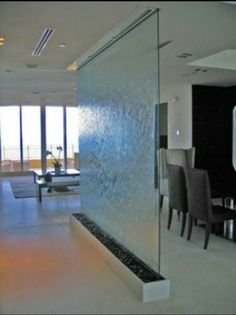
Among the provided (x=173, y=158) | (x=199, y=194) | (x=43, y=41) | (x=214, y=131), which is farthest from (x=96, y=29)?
(x=214, y=131)

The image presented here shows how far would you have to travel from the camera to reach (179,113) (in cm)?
865

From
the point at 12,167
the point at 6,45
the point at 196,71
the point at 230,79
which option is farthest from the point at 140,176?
the point at 12,167

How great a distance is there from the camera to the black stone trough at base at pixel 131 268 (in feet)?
9.71

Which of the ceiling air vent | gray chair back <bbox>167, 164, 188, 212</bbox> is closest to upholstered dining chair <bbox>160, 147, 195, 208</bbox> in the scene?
gray chair back <bbox>167, 164, 188, 212</bbox>

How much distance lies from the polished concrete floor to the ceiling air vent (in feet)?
8.26

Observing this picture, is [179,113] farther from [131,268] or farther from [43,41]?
[131,268]

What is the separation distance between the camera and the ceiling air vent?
3.69m

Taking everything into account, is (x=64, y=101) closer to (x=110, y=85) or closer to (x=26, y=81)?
(x=26, y=81)

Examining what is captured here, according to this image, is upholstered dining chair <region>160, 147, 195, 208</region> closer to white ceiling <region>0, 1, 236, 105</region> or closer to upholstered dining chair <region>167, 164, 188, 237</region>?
upholstered dining chair <region>167, 164, 188, 237</region>

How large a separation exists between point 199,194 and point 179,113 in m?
4.62

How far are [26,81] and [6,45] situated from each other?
3.85 m

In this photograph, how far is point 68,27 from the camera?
11.6ft

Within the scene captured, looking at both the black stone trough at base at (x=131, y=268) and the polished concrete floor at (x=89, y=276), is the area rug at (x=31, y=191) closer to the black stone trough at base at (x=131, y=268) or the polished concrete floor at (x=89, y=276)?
the polished concrete floor at (x=89, y=276)

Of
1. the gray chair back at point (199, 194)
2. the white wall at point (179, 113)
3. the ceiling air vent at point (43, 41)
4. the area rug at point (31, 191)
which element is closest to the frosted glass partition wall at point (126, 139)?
the ceiling air vent at point (43, 41)
